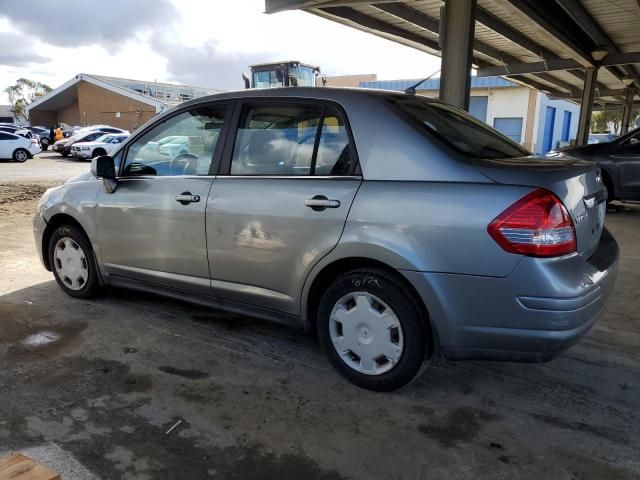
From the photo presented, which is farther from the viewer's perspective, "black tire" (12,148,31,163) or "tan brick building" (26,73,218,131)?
"tan brick building" (26,73,218,131)

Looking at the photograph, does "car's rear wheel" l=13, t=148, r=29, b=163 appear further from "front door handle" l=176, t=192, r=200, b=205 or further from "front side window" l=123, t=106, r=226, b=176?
"front door handle" l=176, t=192, r=200, b=205

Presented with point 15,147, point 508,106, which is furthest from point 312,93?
point 508,106

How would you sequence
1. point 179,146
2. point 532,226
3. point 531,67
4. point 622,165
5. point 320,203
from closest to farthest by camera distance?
point 532,226
point 320,203
point 179,146
point 622,165
point 531,67

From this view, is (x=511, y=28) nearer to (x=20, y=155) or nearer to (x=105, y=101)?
(x=20, y=155)

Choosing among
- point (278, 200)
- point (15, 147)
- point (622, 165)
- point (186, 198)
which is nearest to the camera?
point (278, 200)

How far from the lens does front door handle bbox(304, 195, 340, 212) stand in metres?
2.95

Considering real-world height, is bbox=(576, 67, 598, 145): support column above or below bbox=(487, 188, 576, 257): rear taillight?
above

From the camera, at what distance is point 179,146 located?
3.83 meters

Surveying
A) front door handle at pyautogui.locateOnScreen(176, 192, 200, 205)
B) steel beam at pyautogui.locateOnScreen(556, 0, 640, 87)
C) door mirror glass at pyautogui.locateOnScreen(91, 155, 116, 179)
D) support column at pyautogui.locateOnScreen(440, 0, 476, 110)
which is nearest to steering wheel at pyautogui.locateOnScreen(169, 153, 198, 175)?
front door handle at pyautogui.locateOnScreen(176, 192, 200, 205)

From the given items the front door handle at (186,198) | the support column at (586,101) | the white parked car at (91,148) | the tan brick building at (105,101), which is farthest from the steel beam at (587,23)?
the tan brick building at (105,101)

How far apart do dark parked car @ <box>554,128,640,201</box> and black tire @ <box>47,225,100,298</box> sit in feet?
25.7

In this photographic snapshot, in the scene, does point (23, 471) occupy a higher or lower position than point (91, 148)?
lower

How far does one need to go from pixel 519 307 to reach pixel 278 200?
1488 mm

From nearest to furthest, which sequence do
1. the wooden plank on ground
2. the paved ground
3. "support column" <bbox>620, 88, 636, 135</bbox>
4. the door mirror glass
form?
1. the wooden plank on ground
2. the paved ground
3. the door mirror glass
4. "support column" <bbox>620, 88, 636, 135</bbox>
